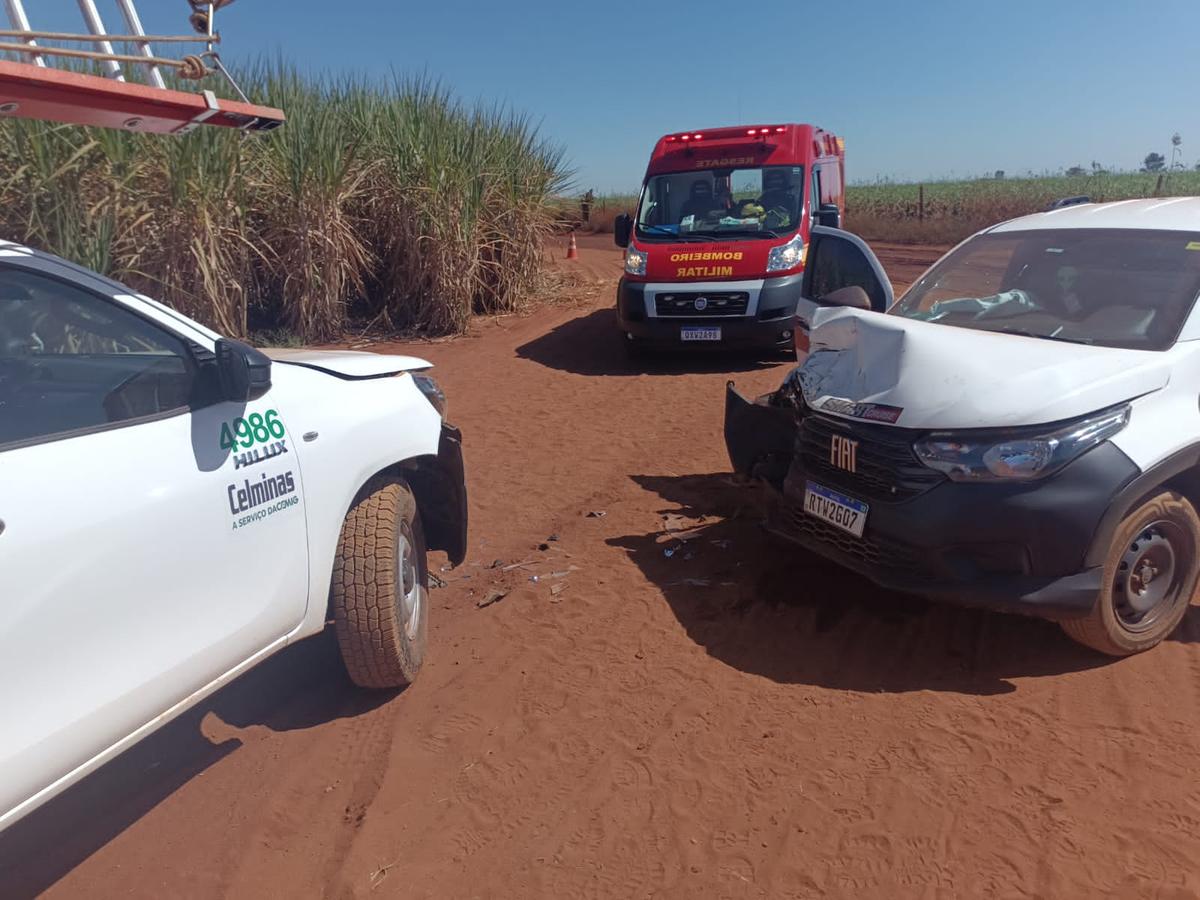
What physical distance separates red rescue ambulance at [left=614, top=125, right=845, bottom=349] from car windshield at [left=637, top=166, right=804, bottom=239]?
0.01 meters

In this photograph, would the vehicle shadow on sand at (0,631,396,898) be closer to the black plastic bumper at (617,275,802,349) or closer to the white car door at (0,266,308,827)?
the white car door at (0,266,308,827)

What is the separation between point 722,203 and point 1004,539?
25.7 feet

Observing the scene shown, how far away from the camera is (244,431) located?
2.92 meters

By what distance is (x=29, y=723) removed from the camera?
86.0 inches

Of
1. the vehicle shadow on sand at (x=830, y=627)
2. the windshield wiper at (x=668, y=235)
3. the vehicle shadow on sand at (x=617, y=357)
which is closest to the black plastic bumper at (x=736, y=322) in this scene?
the vehicle shadow on sand at (x=617, y=357)

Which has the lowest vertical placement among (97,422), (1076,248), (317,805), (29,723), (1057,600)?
(317,805)

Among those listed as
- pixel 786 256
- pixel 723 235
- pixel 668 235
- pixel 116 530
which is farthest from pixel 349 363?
pixel 668 235

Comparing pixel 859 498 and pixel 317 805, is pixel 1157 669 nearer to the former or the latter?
pixel 859 498

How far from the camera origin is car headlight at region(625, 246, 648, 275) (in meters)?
10.1

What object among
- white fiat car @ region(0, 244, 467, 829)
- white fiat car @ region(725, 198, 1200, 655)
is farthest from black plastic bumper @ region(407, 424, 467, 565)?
white fiat car @ region(725, 198, 1200, 655)

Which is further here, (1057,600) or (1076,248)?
(1076,248)

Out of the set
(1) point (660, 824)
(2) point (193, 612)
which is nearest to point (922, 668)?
(1) point (660, 824)

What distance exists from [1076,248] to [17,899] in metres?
4.95

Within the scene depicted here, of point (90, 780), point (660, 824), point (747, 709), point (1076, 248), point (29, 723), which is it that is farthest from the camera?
point (1076, 248)
